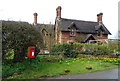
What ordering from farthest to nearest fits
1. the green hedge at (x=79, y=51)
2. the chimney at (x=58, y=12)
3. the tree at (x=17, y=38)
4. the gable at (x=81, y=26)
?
the chimney at (x=58, y=12) → the gable at (x=81, y=26) → the green hedge at (x=79, y=51) → the tree at (x=17, y=38)

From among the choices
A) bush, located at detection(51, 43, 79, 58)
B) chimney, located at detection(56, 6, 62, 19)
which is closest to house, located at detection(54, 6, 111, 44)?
chimney, located at detection(56, 6, 62, 19)

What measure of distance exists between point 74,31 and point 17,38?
21.0 m

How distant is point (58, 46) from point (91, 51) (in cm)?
497

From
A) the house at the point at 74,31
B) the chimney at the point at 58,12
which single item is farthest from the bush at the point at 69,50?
the chimney at the point at 58,12

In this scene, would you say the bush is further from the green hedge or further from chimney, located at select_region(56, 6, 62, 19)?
chimney, located at select_region(56, 6, 62, 19)

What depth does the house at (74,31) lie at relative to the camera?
2703 centimetres

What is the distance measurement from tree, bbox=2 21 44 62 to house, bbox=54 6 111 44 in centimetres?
1713

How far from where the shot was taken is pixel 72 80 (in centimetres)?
663

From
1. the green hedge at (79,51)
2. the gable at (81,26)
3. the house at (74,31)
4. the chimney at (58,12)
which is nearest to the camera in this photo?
the green hedge at (79,51)

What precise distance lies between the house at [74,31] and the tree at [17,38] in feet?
→ 56.2

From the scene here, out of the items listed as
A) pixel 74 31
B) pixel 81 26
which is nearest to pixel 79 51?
pixel 74 31

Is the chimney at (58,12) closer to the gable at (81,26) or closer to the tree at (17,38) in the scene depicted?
the gable at (81,26)

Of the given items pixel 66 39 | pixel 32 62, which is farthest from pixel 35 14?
pixel 32 62

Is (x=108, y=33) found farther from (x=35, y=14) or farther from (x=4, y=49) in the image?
(x=4, y=49)
